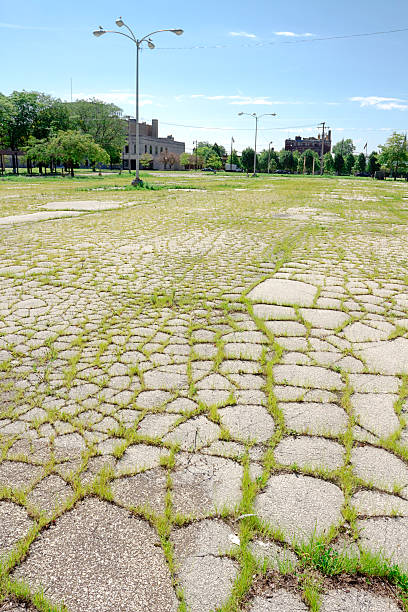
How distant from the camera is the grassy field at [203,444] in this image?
1706 millimetres

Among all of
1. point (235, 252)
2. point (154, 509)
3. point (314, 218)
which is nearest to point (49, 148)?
point (314, 218)

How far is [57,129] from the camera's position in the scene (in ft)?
171

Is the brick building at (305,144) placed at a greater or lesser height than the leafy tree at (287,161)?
greater

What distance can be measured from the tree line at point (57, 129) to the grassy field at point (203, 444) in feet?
120

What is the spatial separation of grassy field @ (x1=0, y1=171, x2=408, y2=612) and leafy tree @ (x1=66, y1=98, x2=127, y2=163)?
60747 millimetres

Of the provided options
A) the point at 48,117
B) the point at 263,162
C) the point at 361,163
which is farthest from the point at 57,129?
the point at 361,163

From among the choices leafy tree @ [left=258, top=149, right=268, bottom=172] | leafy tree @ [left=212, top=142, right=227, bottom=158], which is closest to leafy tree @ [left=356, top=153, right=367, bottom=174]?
leafy tree @ [left=258, top=149, right=268, bottom=172]

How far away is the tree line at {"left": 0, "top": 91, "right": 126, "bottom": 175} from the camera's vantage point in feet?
127

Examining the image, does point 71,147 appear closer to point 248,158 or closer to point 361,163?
point 248,158

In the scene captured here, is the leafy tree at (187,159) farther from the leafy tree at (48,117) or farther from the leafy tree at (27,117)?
the leafy tree at (27,117)

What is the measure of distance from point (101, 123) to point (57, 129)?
11.0 metres

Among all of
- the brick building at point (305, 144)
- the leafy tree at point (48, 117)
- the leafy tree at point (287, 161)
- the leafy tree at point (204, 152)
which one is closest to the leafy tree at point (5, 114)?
the leafy tree at point (48, 117)

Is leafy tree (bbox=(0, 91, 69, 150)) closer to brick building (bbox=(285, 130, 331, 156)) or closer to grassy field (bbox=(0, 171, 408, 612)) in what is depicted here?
grassy field (bbox=(0, 171, 408, 612))

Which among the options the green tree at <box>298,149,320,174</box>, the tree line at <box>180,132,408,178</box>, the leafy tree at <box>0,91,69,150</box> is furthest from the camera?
the green tree at <box>298,149,320,174</box>
